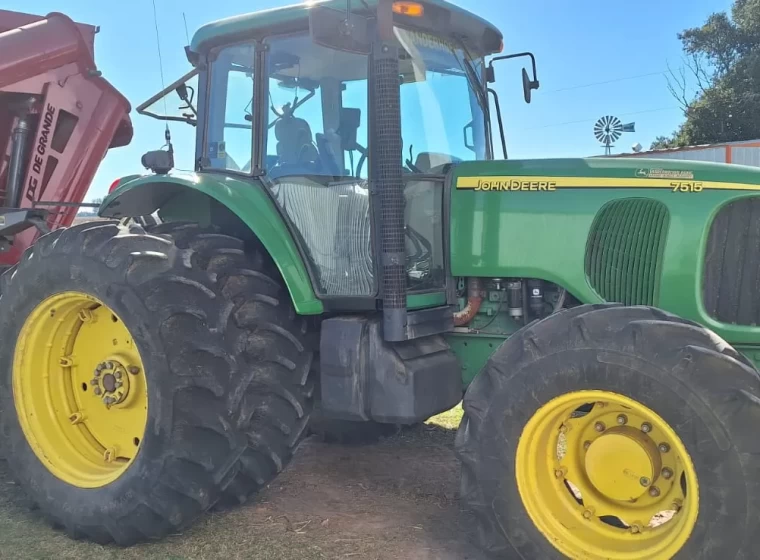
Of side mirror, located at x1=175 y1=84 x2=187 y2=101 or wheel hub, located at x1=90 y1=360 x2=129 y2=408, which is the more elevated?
side mirror, located at x1=175 y1=84 x2=187 y2=101

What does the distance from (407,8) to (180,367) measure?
1831mm

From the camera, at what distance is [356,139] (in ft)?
11.6

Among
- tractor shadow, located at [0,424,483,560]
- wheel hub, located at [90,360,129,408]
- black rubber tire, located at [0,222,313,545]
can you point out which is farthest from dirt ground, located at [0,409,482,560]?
wheel hub, located at [90,360,129,408]

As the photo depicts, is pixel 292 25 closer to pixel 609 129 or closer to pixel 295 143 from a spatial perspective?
pixel 295 143

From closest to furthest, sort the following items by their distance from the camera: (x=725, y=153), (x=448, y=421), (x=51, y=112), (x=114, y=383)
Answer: (x=114, y=383), (x=448, y=421), (x=51, y=112), (x=725, y=153)

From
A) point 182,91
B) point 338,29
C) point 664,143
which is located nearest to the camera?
point 338,29

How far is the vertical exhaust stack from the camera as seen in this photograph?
3.26 meters

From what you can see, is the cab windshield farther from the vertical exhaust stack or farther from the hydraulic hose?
the hydraulic hose

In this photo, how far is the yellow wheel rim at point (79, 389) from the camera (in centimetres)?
348

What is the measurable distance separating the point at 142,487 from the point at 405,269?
149 cm

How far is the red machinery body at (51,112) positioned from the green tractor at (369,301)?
1.97m

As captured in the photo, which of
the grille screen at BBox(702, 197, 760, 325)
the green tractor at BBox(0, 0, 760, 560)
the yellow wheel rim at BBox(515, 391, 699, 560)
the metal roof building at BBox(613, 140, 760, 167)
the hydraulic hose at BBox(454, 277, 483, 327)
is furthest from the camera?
the metal roof building at BBox(613, 140, 760, 167)

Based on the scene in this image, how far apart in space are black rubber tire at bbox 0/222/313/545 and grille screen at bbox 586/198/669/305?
1.42m

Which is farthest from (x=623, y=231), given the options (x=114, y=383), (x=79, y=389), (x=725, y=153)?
(x=725, y=153)
